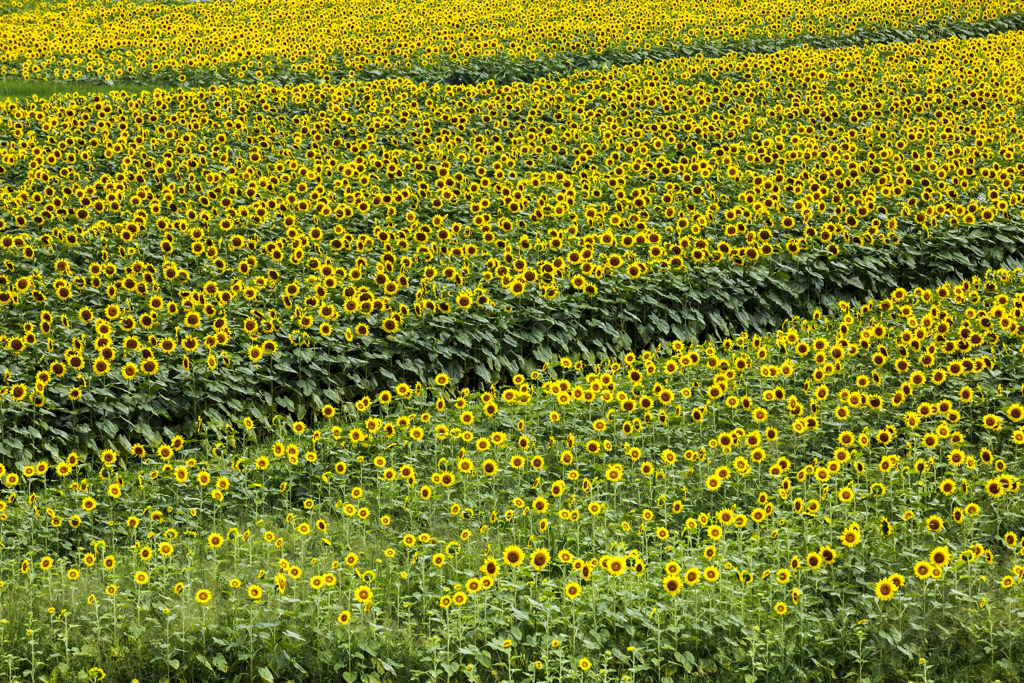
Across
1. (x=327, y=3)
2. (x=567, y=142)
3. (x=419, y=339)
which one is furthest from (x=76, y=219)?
(x=327, y=3)

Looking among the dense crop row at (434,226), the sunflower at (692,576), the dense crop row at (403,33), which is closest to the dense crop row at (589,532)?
the sunflower at (692,576)

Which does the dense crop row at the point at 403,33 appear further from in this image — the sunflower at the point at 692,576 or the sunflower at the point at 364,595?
the sunflower at the point at 692,576

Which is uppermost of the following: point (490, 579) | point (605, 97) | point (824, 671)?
point (605, 97)

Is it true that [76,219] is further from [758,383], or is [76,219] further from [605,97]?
[605,97]

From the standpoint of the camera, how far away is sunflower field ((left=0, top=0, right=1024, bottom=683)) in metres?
5.13

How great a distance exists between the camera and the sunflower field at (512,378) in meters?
5.13

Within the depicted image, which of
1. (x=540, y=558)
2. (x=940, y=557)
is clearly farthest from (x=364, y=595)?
(x=940, y=557)

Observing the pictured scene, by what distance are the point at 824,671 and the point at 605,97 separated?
469 inches

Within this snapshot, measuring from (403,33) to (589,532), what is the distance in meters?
15.2

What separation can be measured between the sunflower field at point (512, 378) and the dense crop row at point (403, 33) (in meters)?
0.85

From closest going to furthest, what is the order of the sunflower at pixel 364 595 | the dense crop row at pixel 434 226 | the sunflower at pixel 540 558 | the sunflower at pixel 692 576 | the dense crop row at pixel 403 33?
the sunflower at pixel 364 595, the sunflower at pixel 692 576, the sunflower at pixel 540 558, the dense crop row at pixel 434 226, the dense crop row at pixel 403 33

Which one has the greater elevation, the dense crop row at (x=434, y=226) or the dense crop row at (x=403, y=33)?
the dense crop row at (x=403, y=33)

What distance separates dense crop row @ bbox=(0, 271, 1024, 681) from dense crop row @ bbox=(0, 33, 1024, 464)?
68 centimetres

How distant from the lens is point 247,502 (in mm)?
6812
